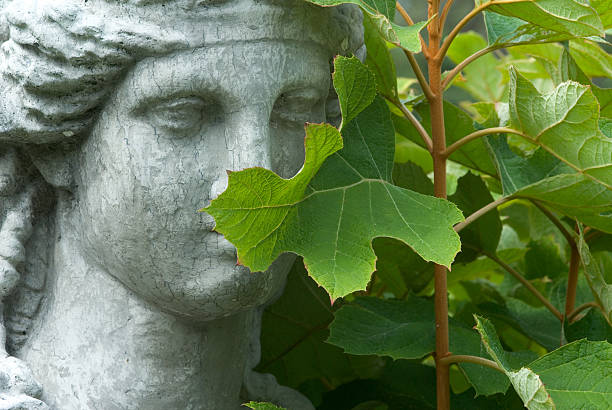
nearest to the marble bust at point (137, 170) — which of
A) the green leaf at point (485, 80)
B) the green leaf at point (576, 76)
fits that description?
the green leaf at point (576, 76)

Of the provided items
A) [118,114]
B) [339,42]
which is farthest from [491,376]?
[118,114]

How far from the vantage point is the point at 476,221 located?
1267 millimetres

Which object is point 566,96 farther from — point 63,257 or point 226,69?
point 63,257

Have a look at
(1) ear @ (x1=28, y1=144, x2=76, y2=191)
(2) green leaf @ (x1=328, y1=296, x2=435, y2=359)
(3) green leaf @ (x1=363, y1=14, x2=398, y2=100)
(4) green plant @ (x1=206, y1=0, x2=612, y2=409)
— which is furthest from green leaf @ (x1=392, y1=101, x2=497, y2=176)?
(1) ear @ (x1=28, y1=144, x2=76, y2=191)

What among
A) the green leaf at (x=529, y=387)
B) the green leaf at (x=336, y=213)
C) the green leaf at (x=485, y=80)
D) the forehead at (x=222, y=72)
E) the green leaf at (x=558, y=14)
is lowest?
the green leaf at (x=529, y=387)

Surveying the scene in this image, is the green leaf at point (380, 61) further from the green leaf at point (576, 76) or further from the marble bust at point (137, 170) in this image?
the green leaf at point (576, 76)

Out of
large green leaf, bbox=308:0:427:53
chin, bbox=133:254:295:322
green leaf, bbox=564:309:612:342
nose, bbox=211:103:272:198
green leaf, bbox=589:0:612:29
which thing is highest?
green leaf, bbox=589:0:612:29

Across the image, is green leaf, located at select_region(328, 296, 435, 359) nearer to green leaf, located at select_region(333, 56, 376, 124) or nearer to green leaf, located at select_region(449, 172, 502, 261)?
green leaf, located at select_region(449, 172, 502, 261)

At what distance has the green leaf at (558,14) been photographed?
910 mm

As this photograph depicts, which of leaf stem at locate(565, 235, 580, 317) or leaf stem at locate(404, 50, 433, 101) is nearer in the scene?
leaf stem at locate(404, 50, 433, 101)

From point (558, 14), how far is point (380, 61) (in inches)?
9.5

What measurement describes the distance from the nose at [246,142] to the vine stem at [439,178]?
0.79ft

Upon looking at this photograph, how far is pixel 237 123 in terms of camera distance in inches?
36.2

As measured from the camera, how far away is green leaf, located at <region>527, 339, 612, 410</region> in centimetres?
89
